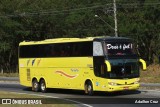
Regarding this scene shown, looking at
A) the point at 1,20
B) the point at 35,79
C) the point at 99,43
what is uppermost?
the point at 1,20

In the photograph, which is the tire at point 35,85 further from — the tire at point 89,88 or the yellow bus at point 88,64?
the tire at point 89,88

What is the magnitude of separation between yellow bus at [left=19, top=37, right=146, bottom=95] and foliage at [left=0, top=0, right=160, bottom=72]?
31.8m

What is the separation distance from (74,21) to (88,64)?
42.5 meters

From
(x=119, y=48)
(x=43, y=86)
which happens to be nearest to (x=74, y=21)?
(x=43, y=86)

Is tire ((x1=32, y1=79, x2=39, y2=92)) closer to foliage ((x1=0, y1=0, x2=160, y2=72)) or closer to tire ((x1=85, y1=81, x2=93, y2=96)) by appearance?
tire ((x1=85, y1=81, x2=93, y2=96))

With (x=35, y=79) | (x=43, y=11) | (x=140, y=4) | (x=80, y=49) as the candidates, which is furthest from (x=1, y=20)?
(x=80, y=49)

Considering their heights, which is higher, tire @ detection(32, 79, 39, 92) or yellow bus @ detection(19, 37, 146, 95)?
yellow bus @ detection(19, 37, 146, 95)

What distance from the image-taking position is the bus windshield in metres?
28.4

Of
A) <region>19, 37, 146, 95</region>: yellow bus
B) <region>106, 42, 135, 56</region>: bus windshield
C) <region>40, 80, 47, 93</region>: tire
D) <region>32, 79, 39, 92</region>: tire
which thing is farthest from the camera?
<region>32, 79, 39, 92</region>: tire

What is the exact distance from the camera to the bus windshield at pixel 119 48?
1118 inches

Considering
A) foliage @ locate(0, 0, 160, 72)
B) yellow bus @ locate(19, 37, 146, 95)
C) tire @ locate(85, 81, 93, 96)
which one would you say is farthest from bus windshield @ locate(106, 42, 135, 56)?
foliage @ locate(0, 0, 160, 72)

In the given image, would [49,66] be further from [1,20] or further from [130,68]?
[1,20]

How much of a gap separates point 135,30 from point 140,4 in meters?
5.12

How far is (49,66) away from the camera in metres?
33.2
